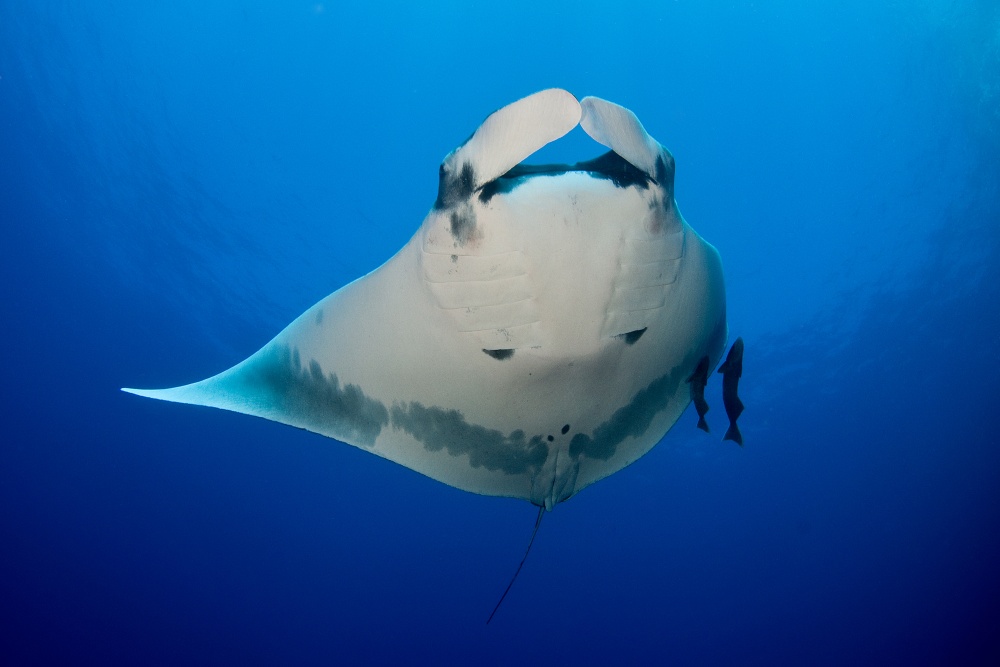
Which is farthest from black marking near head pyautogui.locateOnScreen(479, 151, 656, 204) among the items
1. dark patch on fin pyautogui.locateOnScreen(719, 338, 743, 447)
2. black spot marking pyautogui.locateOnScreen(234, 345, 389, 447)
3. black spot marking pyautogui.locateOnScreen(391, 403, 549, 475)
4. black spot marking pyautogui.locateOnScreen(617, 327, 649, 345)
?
→ dark patch on fin pyautogui.locateOnScreen(719, 338, 743, 447)

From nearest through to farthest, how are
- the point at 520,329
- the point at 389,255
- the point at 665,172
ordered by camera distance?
the point at 665,172, the point at 520,329, the point at 389,255

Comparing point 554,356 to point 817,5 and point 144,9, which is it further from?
point 144,9

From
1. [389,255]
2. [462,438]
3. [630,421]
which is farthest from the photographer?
[389,255]

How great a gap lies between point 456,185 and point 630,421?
4.57 feet

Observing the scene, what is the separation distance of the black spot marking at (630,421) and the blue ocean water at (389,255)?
27.2ft

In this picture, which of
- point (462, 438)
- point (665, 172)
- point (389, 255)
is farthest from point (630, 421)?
point (389, 255)

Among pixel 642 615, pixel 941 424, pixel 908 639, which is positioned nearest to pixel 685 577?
pixel 642 615

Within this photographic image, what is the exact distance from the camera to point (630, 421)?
A: 252 cm

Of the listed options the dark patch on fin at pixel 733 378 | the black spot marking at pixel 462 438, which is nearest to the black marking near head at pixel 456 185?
the black spot marking at pixel 462 438

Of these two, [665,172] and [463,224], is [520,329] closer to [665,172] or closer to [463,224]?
[463,224]

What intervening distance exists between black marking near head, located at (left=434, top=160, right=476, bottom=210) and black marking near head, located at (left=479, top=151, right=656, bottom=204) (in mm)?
43

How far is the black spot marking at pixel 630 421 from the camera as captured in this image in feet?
8.06

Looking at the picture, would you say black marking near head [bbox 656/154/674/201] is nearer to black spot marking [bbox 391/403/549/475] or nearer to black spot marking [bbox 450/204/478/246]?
black spot marking [bbox 450/204/478/246]

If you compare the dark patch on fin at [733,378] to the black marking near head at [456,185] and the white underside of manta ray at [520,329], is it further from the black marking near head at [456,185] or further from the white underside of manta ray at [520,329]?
the black marking near head at [456,185]
